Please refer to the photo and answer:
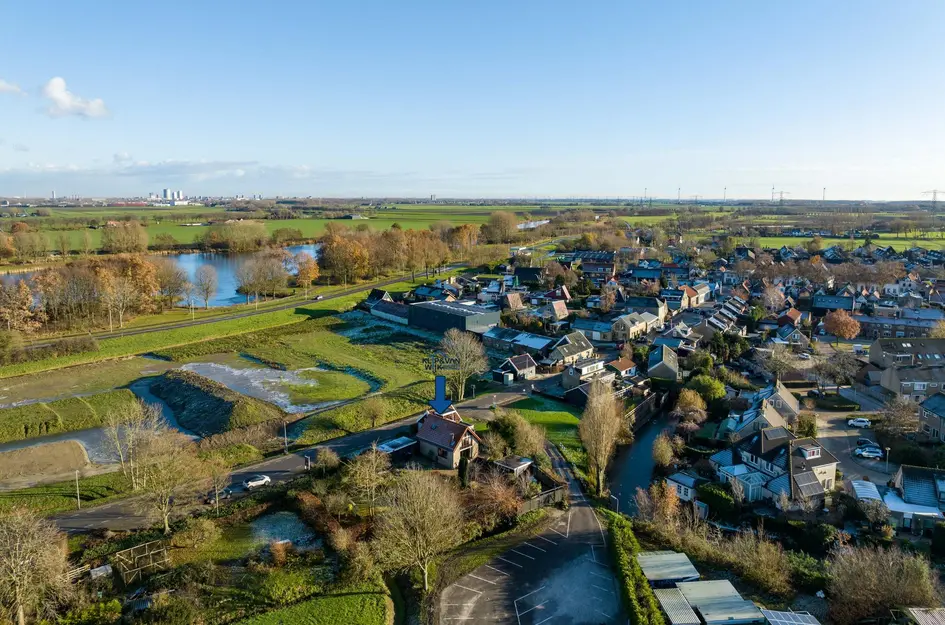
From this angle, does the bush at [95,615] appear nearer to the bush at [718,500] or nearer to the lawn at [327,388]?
the lawn at [327,388]

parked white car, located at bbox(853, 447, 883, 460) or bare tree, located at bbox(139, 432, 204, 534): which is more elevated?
bare tree, located at bbox(139, 432, 204, 534)

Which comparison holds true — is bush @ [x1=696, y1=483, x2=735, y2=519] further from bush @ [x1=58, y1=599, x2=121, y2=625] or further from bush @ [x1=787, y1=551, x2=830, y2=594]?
bush @ [x1=58, y1=599, x2=121, y2=625]

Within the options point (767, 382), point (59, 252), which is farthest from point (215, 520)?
point (59, 252)

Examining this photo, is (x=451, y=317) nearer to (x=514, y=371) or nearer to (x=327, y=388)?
(x=514, y=371)

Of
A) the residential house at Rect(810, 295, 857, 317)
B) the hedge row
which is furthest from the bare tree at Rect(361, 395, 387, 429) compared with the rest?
the residential house at Rect(810, 295, 857, 317)

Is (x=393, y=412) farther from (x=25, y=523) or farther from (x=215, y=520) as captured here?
(x=25, y=523)

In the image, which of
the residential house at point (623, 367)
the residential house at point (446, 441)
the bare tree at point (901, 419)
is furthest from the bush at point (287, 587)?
the bare tree at point (901, 419)

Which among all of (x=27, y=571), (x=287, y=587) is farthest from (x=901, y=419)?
(x=27, y=571)
